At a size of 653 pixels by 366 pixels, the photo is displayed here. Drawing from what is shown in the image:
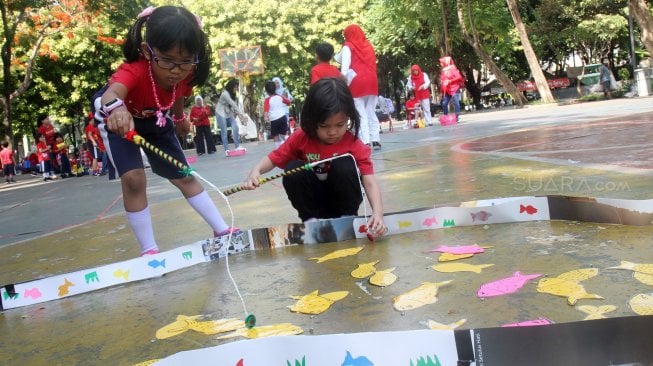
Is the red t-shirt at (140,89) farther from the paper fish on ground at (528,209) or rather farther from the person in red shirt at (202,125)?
the person in red shirt at (202,125)

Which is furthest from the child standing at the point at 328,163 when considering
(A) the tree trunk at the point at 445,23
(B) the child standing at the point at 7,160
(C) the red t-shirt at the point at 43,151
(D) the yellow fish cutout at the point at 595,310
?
(A) the tree trunk at the point at 445,23

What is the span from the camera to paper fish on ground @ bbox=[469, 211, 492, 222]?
9.02 feet

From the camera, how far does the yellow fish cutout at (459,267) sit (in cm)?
202

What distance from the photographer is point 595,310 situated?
149cm

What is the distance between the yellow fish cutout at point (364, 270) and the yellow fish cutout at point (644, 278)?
2.85 feet

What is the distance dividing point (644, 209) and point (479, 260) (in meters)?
0.75

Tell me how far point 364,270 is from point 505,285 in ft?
1.92

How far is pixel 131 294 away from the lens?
233cm

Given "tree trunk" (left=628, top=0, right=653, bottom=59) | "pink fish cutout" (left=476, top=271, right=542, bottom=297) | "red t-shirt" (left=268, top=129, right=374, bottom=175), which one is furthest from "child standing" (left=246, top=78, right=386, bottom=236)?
"tree trunk" (left=628, top=0, right=653, bottom=59)

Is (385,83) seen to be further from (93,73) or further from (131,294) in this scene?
(131,294)

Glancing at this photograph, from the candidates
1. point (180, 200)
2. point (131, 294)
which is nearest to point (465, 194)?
point (131, 294)

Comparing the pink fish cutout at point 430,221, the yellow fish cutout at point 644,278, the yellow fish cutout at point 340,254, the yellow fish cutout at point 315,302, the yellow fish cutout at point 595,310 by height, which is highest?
the pink fish cutout at point 430,221

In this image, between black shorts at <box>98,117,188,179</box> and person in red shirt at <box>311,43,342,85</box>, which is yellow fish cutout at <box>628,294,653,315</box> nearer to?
black shorts at <box>98,117,188,179</box>

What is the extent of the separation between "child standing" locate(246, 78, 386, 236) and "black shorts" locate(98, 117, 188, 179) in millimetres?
505
